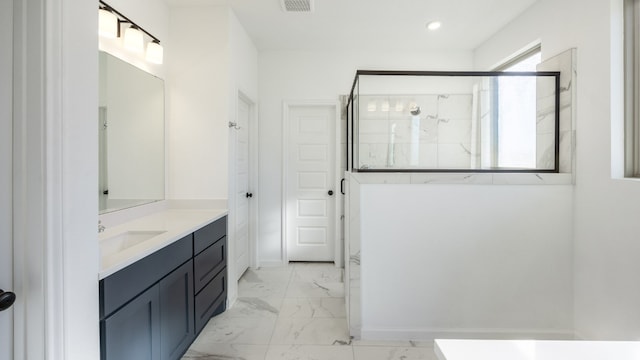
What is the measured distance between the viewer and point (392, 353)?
2.11m

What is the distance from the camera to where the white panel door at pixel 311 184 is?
3.99 metres

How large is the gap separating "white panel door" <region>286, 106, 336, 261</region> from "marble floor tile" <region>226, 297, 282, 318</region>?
3.71 ft

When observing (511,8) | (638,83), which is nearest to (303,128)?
(511,8)

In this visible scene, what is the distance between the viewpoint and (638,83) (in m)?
1.88

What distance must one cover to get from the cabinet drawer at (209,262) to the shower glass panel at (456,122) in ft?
4.02

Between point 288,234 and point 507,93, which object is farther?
point 288,234

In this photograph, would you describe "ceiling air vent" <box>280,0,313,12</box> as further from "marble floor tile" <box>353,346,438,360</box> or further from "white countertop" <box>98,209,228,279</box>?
"marble floor tile" <box>353,346,438,360</box>

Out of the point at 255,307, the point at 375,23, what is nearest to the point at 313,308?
the point at 255,307
